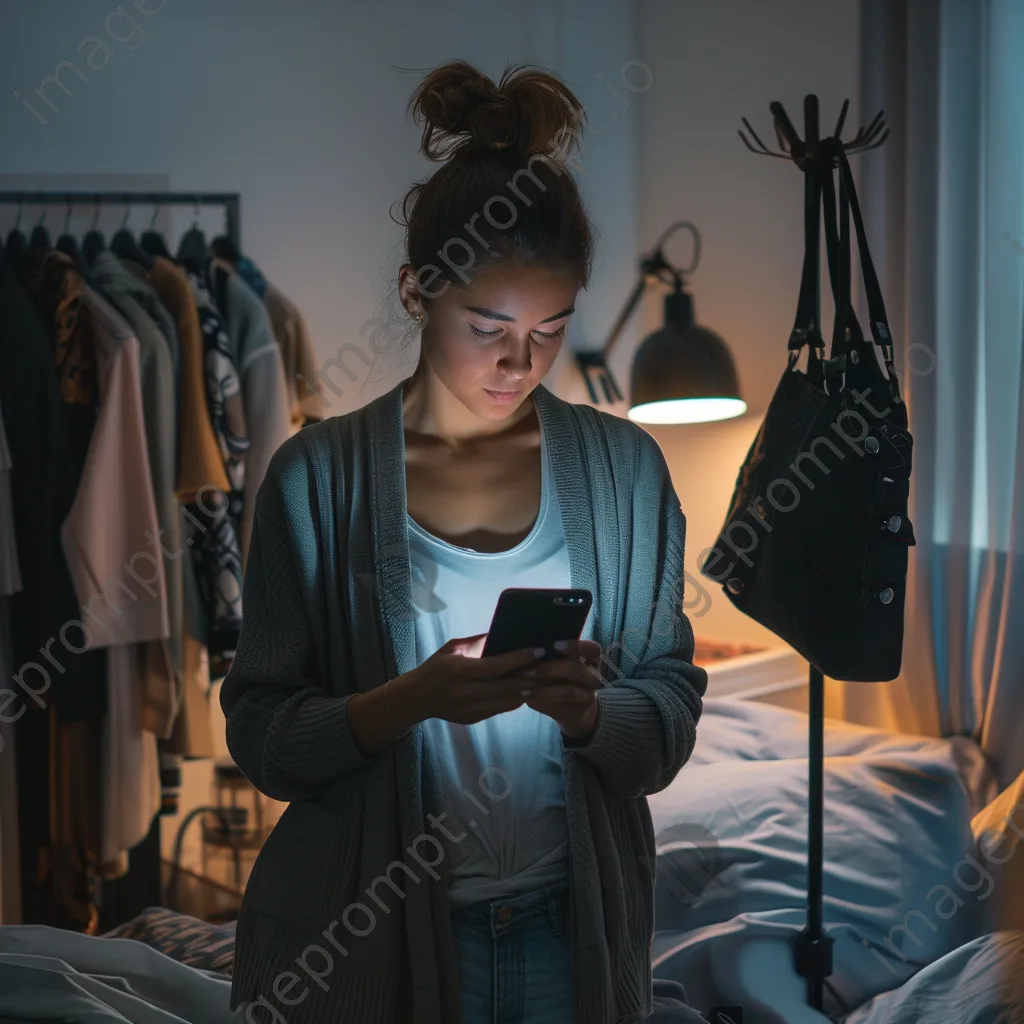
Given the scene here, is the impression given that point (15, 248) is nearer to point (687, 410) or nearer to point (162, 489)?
point (162, 489)

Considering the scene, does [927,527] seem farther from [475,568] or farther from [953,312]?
[475,568]

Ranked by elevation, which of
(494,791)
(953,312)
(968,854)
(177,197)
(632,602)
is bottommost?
(968,854)

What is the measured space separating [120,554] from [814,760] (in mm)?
1201

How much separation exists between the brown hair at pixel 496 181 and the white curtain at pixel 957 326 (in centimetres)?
117

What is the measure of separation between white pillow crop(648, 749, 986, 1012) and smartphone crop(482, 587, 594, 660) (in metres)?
0.89

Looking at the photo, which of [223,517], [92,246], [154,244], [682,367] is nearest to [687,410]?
[682,367]

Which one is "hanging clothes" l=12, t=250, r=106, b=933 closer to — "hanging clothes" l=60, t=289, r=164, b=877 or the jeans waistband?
"hanging clothes" l=60, t=289, r=164, b=877

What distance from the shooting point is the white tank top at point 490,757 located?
771mm

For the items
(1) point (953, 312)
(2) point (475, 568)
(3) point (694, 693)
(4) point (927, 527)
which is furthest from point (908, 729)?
(2) point (475, 568)

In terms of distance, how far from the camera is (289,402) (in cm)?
213

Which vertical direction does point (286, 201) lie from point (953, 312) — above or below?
above

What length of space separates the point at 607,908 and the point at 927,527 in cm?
136

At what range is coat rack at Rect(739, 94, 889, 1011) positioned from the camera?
125 cm

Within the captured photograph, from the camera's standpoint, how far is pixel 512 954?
772 millimetres
